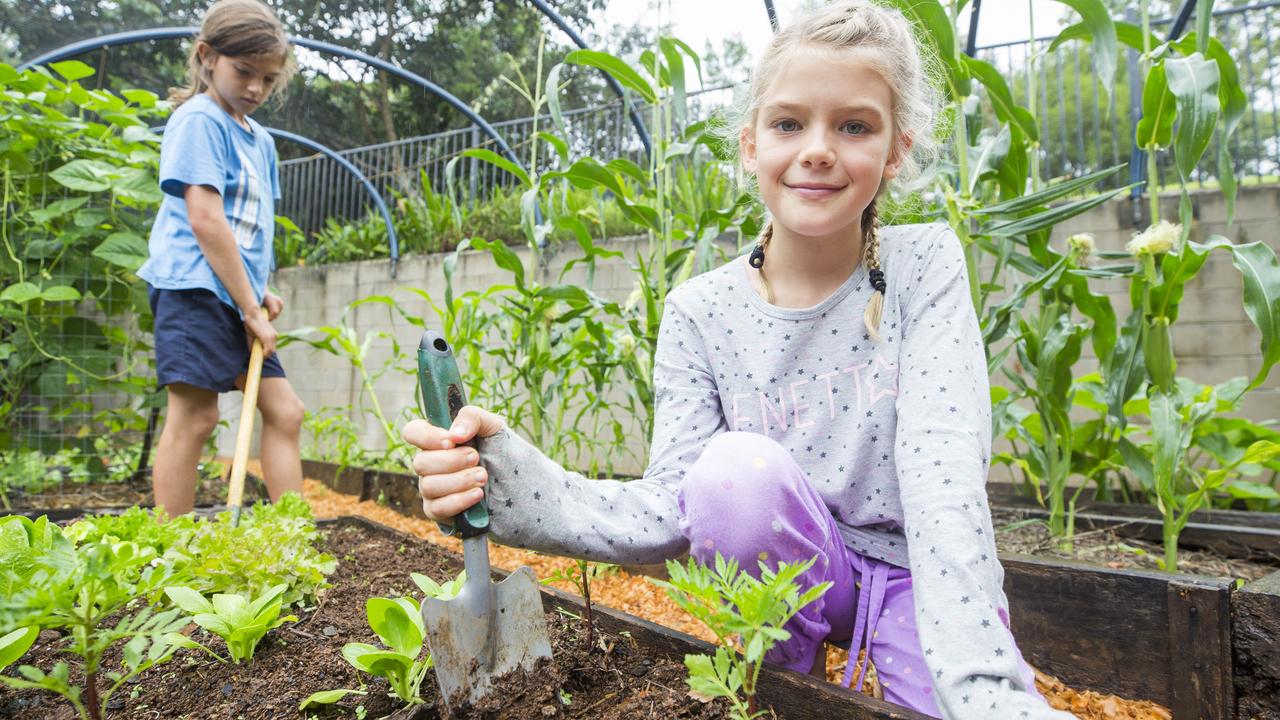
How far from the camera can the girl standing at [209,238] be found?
76.6 inches

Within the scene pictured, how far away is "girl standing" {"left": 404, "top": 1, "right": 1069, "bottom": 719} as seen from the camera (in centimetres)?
81

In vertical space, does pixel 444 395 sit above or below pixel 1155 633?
above

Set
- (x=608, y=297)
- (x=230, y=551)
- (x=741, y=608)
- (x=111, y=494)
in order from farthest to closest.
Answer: (x=608, y=297) < (x=111, y=494) < (x=230, y=551) < (x=741, y=608)

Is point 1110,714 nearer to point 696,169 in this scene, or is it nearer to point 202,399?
point 696,169

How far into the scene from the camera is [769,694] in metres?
0.78

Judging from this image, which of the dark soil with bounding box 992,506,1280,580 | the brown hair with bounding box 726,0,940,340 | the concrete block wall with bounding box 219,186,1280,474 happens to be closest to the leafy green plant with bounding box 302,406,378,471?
the concrete block wall with bounding box 219,186,1280,474

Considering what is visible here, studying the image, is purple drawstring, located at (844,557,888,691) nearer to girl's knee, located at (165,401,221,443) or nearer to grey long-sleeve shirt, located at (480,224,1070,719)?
grey long-sleeve shirt, located at (480,224,1070,719)

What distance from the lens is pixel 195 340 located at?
6.51 feet

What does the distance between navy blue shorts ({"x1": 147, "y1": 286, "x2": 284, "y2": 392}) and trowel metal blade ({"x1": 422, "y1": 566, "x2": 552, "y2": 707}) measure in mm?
1551

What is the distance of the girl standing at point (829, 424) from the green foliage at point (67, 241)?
2505 mm

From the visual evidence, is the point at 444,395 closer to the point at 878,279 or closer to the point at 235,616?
the point at 235,616

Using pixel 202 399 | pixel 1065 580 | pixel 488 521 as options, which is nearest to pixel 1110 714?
pixel 1065 580

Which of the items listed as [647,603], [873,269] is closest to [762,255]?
[873,269]

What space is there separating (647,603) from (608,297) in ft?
8.22
